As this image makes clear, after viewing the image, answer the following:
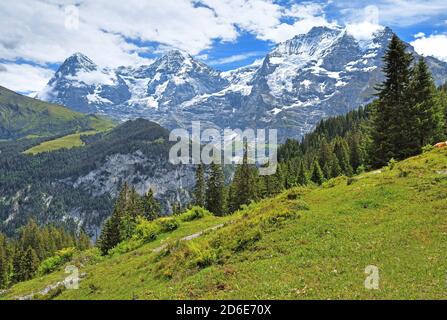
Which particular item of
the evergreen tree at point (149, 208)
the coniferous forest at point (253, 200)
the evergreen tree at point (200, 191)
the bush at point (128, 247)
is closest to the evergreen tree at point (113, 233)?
the coniferous forest at point (253, 200)

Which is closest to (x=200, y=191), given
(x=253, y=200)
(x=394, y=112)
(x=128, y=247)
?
(x=253, y=200)

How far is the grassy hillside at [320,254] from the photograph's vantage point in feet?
57.7

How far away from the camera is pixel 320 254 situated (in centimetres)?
2134

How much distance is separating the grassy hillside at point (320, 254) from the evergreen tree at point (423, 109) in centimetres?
1761

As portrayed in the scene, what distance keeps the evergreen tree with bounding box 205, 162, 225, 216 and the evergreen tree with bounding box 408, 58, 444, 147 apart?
152 feet

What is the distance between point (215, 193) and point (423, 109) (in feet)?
160

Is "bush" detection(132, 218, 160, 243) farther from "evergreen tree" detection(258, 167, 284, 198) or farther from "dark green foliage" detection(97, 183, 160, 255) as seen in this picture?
"evergreen tree" detection(258, 167, 284, 198)

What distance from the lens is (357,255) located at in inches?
805

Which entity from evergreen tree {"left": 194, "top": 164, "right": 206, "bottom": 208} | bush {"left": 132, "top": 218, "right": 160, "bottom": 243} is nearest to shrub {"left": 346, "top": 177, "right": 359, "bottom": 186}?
bush {"left": 132, "top": 218, "right": 160, "bottom": 243}

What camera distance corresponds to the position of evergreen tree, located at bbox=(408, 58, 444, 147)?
50.3m
